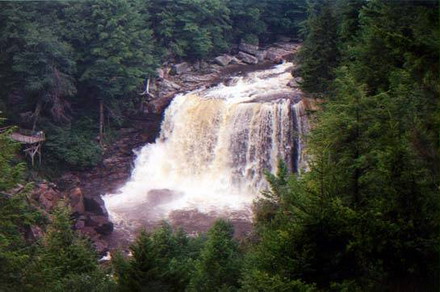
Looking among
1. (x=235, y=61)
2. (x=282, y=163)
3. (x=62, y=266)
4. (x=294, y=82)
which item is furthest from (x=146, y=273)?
(x=235, y=61)

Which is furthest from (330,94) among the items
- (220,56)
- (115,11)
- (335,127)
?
(220,56)

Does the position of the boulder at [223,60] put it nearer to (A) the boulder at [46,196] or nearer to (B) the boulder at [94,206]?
(B) the boulder at [94,206]

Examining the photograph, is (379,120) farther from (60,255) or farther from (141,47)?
(141,47)

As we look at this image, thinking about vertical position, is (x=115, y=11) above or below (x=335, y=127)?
above

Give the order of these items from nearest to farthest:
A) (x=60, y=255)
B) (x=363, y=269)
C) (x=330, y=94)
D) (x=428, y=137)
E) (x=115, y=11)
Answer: (x=428, y=137) < (x=363, y=269) < (x=60, y=255) < (x=330, y=94) < (x=115, y=11)

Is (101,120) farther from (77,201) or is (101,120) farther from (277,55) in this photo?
(277,55)

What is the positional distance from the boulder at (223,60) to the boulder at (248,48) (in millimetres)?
1827

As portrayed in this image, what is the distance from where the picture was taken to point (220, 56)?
126 feet

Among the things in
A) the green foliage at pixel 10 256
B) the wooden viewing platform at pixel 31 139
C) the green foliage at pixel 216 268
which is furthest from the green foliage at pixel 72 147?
the green foliage at pixel 216 268

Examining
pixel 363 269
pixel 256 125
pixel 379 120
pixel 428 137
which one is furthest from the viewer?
pixel 256 125

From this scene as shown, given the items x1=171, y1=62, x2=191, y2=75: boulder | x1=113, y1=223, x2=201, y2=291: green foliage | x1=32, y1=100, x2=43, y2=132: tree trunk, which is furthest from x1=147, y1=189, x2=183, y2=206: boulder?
x1=113, y1=223, x2=201, y2=291: green foliage

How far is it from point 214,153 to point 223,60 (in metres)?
11.7

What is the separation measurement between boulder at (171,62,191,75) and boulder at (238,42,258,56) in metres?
5.65

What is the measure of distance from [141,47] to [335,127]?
895 inches
